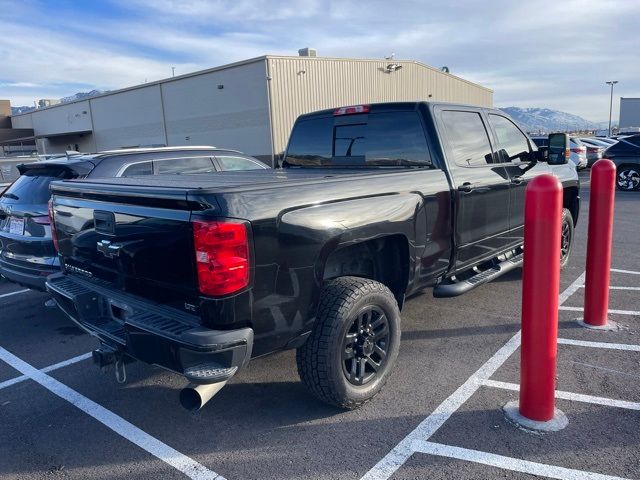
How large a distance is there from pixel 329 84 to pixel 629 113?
4474cm

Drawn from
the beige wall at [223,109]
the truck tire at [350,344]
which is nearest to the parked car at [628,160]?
the truck tire at [350,344]

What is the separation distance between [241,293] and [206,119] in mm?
26333

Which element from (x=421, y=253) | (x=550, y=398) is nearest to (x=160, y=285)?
(x=421, y=253)

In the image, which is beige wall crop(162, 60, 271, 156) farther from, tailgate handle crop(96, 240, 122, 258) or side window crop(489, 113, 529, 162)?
tailgate handle crop(96, 240, 122, 258)

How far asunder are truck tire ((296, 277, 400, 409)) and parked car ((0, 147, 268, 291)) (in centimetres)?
305

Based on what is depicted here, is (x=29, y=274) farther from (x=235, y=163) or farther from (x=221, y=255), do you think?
(x=221, y=255)

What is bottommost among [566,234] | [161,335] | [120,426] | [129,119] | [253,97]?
[120,426]

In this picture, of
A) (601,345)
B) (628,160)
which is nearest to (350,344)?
(601,345)

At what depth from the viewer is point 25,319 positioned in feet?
17.9

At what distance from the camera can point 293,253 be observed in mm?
2805

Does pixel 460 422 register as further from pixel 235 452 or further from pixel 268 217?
pixel 268 217

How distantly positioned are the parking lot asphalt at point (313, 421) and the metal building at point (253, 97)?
16196 millimetres

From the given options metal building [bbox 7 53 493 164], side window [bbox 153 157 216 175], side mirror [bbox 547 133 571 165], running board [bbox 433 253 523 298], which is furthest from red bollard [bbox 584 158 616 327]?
metal building [bbox 7 53 493 164]

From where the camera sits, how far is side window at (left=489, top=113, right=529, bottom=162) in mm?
5023
